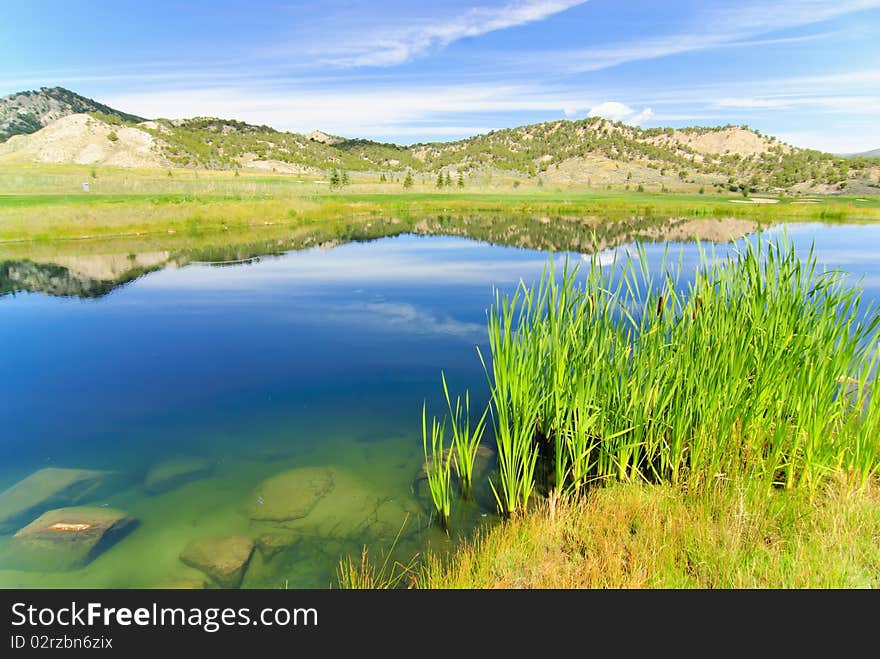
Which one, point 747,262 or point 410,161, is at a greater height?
point 410,161

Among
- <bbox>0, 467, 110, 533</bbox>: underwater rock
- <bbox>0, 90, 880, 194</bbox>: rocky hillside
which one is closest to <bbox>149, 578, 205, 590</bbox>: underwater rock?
<bbox>0, 467, 110, 533</bbox>: underwater rock

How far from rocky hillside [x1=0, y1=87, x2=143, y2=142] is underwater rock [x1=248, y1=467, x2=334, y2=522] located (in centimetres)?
18518

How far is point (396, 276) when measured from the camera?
19.8 m

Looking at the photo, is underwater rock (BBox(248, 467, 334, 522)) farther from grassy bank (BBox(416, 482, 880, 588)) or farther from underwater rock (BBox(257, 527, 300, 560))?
grassy bank (BBox(416, 482, 880, 588))

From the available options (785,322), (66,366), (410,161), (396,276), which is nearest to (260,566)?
(785,322)

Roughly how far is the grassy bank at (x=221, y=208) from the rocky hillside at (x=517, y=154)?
1496 inches

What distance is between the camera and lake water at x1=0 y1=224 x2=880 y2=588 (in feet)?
17.1

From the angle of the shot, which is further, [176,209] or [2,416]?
[176,209]

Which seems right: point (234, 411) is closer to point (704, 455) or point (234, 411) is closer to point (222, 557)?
point (222, 557)

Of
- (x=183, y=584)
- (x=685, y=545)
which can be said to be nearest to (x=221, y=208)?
(x=183, y=584)

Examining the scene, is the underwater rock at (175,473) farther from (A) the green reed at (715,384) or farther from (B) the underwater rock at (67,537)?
(A) the green reed at (715,384)

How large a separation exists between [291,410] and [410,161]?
146951mm
